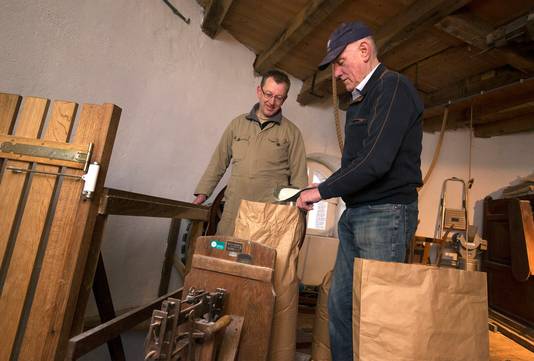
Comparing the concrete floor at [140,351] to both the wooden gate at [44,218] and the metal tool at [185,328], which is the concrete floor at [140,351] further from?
the metal tool at [185,328]

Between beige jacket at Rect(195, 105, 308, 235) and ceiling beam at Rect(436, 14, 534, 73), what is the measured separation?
1.33 metres

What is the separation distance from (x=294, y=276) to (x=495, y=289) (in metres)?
3.12

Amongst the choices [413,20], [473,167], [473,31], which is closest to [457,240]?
[473,167]

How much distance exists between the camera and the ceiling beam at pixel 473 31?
2.07m

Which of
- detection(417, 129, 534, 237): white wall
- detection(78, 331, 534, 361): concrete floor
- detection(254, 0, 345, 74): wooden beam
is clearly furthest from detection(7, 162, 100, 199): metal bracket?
detection(417, 129, 534, 237): white wall

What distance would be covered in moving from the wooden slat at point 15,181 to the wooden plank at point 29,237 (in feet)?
0.10

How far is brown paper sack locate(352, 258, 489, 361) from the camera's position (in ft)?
2.60

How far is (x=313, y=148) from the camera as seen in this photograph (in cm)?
342

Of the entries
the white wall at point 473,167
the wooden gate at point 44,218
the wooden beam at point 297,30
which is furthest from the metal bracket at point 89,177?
the white wall at point 473,167

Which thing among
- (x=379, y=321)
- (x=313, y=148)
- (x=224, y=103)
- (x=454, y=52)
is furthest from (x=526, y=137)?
(x=379, y=321)

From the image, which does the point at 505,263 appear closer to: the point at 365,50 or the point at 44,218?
the point at 365,50

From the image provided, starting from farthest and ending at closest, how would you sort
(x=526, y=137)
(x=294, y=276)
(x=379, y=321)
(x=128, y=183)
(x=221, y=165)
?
(x=526, y=137), (x=128, y=183), (x=221, y=165), (x=294, y=276), (x=379, y=321)

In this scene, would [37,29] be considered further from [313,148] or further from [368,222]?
[313,148]

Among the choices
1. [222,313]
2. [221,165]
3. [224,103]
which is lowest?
[222,313]
